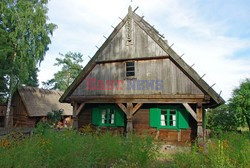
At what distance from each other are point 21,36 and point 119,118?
41.8ft

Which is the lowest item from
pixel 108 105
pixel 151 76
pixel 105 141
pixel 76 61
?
pixel 105 141

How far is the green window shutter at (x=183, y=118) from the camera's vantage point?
35.0 feet

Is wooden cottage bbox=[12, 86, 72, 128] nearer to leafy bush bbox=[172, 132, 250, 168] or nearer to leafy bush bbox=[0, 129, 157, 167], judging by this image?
leafy bush bbox=[0, 129, 157, 167]

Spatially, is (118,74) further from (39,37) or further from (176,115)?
(39,37)

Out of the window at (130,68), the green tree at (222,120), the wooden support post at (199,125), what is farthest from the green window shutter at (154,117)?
the green tree at (222,120)

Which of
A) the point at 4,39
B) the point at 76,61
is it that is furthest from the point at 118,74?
the point at 76,61

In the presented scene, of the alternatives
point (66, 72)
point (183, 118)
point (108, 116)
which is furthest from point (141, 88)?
point (66, 72)

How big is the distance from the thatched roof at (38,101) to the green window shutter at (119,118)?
1245 centimetres

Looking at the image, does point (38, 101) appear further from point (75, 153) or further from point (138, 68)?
point (75, 153)

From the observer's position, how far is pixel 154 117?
11.3 metres

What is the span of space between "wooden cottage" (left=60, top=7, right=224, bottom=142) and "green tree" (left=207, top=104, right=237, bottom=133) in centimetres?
988

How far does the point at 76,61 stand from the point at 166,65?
38.1 metres

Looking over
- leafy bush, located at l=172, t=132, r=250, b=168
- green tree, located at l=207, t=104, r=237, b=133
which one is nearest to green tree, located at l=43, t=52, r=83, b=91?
green tree, located at l=207, t=104, r=237, b=133

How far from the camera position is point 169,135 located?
11062 millimetres
